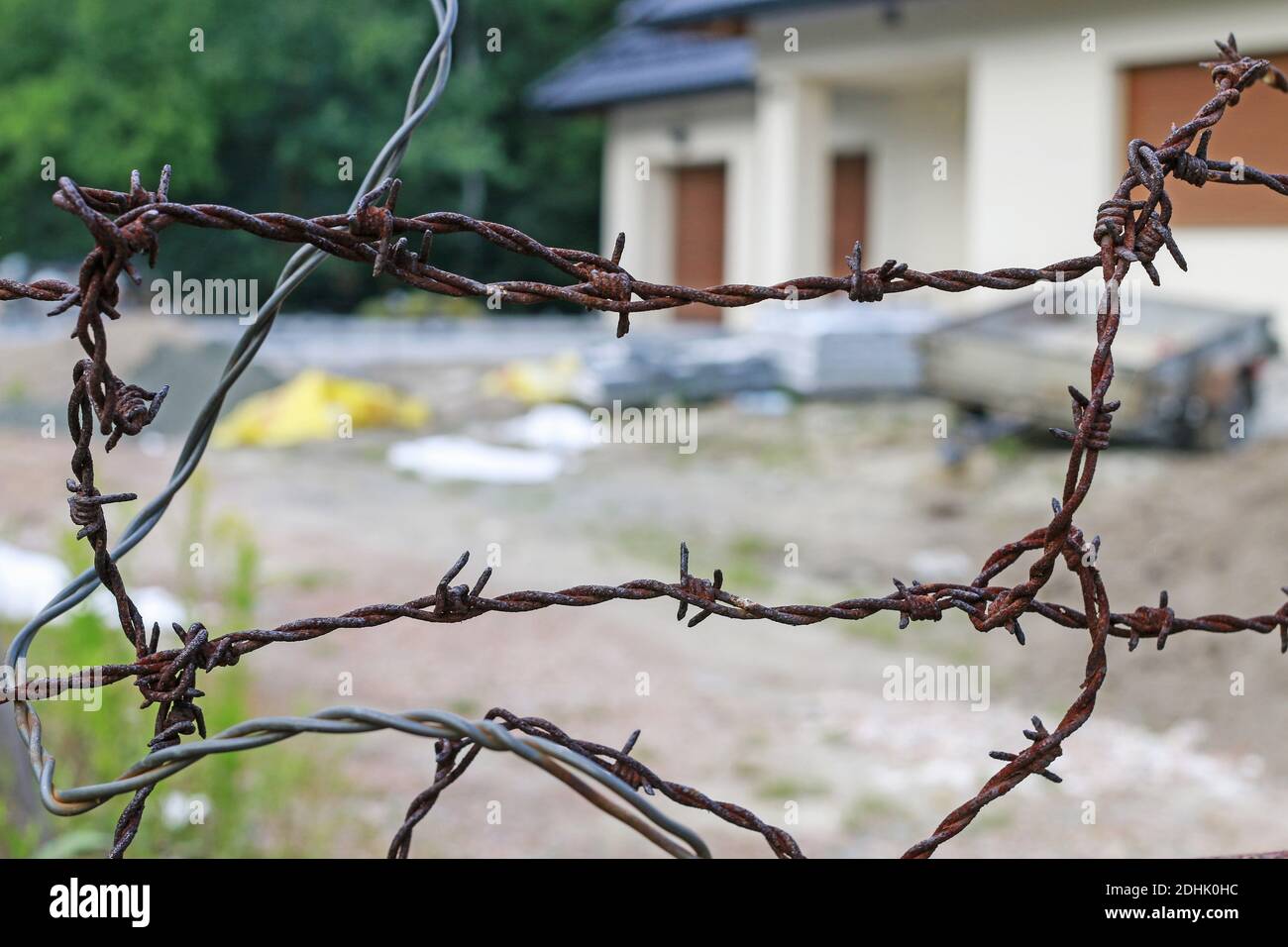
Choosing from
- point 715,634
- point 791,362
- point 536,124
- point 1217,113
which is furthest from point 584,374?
point 536,124

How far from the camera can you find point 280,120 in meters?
23.6

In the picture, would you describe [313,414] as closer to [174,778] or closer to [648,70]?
[648,70]

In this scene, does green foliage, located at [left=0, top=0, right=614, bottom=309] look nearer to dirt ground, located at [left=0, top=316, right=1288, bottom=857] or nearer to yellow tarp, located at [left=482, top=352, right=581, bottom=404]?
yellow tarp, located at [left=482, top=352, right=581, bottom=404]

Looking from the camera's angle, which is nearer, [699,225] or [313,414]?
[313,414]

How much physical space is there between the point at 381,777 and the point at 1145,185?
378cm

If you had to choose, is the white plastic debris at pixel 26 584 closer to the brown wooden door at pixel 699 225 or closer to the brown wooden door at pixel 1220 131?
the brown wooden door at pixel 1220 131

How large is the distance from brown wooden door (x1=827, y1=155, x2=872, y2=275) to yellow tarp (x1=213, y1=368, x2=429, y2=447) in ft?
19.4

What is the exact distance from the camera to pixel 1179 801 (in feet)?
14.5

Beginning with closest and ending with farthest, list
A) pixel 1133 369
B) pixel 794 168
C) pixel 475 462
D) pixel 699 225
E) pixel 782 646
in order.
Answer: pixel 782 646 < pixel 1133 369 < pixel 475 462 < pixel 794 168 < pixel 699 225

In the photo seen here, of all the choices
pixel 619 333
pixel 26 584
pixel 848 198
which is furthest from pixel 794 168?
pixel 619 333

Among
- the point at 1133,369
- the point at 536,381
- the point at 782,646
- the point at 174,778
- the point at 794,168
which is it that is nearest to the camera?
the point at 174,778

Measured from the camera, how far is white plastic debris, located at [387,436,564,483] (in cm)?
1035

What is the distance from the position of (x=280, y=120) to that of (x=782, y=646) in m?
20.3

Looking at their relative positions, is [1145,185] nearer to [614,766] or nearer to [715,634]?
[614,766]
